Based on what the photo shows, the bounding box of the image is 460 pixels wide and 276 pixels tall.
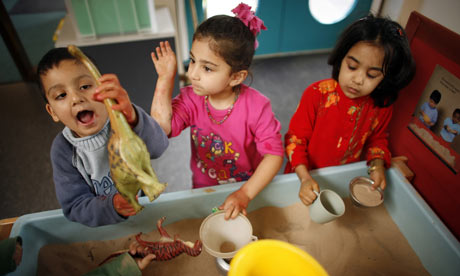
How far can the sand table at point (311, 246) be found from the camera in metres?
0.84

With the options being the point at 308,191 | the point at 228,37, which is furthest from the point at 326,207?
the point at 228,37

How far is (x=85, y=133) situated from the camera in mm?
604

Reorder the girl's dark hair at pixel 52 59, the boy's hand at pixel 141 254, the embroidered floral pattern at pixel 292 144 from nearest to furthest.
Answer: the girl's dark hair at pixel 52 59
the boy's hand at pixel 141 254
the embroidered floral pattern at pixel 292 144

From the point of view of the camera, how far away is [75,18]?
172 centimetres

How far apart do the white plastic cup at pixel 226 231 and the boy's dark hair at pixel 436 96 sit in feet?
2.62

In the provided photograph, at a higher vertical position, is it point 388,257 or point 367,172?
point 367,172

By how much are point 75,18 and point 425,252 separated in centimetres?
207

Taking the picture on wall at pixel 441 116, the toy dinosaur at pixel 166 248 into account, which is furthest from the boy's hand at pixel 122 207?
the picture on wall at pixel 441 116

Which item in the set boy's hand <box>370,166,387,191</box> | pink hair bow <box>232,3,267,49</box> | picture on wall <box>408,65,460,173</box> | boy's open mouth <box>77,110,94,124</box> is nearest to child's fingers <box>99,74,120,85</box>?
boy's open mouth <box>77,110,94,124</box>

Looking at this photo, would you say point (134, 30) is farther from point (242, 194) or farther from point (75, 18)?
point (242, 194)

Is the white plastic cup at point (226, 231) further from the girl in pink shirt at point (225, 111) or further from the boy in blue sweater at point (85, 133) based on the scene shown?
the boy in blue sweater at point (85, 133)

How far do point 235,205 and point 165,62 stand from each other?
1.38 ft

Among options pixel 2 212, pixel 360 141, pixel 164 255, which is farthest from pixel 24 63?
pixel 360 141

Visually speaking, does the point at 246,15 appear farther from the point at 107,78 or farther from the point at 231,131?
the point at 107,78
